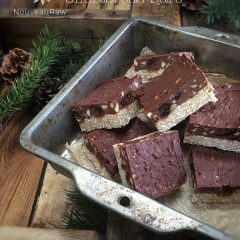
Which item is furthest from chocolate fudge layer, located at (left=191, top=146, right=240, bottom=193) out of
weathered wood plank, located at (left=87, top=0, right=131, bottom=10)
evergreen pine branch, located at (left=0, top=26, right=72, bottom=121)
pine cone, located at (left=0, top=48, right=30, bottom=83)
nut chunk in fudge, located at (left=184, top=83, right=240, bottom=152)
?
weathered wood plank, located at (left=87, top=0, right=131, bottom=10)

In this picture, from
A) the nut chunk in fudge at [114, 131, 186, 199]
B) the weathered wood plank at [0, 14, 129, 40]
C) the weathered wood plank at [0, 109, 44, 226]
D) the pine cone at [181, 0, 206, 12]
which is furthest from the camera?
the pine cone at [181, 0, 206, 12]

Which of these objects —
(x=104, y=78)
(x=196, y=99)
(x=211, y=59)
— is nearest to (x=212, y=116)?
(x=196, y=99)

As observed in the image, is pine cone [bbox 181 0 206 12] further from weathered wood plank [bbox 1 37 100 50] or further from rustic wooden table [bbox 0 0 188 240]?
weathered wood plank [bbox 1 37 100 50]

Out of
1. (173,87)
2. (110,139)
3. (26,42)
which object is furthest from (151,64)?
(26,42)

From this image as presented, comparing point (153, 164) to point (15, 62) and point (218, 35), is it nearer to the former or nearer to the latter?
point (218, 35)

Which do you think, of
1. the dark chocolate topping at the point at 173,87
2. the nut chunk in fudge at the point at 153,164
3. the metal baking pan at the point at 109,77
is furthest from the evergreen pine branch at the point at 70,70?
the nut chunk in fudge at the point at 153,164

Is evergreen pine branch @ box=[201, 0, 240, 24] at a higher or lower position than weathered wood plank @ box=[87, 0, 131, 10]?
higher

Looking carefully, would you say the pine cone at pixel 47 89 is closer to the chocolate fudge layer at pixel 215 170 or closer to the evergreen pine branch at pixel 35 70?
the evergreen pine branch at pixel 35 70

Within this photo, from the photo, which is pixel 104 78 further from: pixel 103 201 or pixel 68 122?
pixel 103 201
